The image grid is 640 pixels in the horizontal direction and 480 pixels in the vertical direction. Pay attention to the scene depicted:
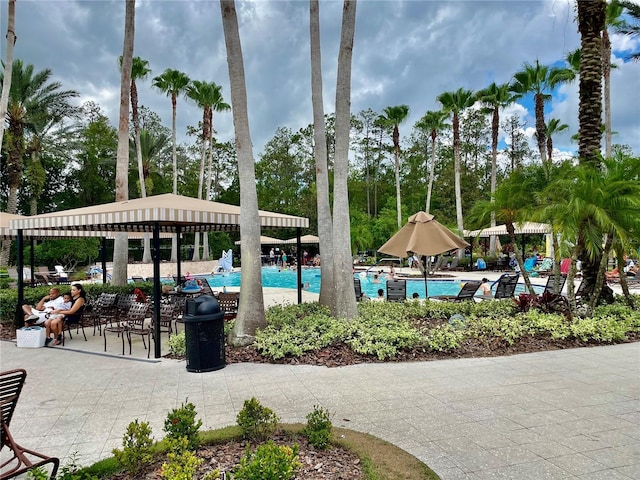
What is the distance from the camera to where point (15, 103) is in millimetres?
23078

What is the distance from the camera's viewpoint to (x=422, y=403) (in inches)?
190

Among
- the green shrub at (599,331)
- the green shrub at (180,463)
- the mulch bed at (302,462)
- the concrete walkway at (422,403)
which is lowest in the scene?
the concrete walkway at (422,403)

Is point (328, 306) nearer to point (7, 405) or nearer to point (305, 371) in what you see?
point (305, 371)

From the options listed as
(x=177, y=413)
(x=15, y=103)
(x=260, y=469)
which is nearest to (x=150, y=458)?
(x=177, y=413)

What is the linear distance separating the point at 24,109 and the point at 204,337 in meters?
25.5

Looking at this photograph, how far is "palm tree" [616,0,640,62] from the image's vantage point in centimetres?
2039

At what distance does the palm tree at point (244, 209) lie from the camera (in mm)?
7387

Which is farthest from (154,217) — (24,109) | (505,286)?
(24,109)

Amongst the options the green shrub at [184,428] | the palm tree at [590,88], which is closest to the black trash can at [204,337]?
the green shrub at [184,428]

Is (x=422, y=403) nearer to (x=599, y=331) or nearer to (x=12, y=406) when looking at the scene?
(x=12, y=406)

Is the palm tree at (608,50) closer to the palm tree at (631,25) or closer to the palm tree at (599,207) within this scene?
the palm tree at (631,25)

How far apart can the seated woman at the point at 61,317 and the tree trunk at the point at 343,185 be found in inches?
204

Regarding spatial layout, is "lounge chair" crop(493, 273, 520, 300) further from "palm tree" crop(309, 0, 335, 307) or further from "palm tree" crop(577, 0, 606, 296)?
"palm tree" crop(309, 0, 335, 307)

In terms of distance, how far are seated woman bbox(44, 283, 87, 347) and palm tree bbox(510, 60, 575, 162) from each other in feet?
83.3
